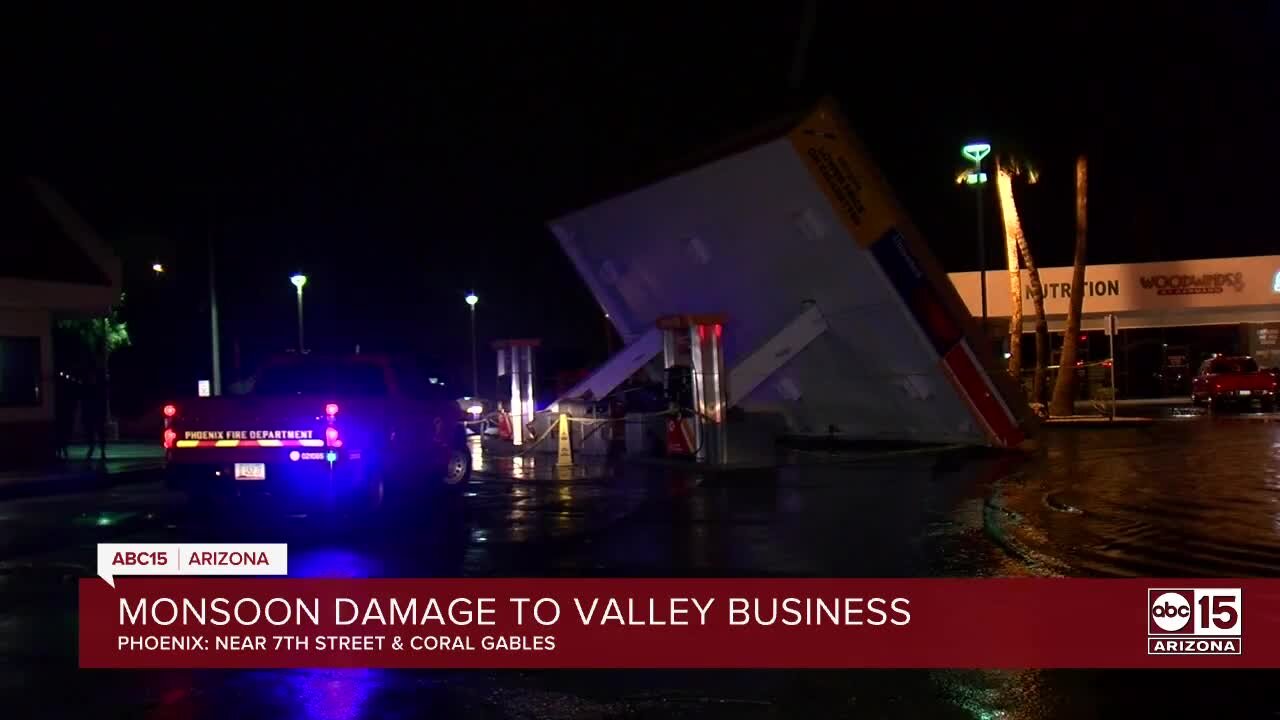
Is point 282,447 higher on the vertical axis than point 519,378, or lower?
lower

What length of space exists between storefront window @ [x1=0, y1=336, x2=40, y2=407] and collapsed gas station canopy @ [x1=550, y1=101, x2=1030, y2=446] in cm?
964

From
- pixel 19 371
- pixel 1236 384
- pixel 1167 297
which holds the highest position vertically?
pixel 1167 297

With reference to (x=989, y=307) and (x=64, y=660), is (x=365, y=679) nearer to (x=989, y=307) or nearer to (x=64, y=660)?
(x=64, y=660)

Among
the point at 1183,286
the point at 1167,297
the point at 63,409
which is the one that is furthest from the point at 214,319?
the point at 1183,286

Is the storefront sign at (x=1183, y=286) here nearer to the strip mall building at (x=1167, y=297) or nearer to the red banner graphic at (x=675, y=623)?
the strip mall building at (x=1167, y=297)

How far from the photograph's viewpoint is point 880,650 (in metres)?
7.36

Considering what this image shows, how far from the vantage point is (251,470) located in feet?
42.8

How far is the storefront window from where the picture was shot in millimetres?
21719

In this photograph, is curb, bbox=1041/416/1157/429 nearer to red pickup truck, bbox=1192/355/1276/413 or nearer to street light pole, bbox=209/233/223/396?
red pickup truck, bbox=1192/355/1276/413

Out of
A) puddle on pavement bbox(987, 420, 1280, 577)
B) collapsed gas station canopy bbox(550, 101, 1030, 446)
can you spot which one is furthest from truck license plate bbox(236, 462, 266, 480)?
collapsed gas station canopy bbox(550, 101, 1030, 446)

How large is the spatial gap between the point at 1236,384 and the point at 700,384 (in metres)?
22.1

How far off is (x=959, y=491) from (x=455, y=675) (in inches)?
406

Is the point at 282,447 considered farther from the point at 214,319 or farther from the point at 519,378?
the point at 214,319

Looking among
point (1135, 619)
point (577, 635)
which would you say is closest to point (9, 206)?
point (577, 635)
